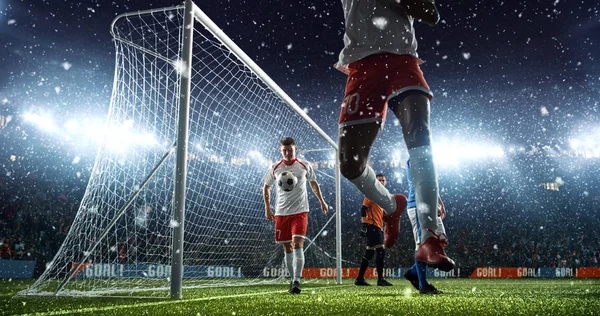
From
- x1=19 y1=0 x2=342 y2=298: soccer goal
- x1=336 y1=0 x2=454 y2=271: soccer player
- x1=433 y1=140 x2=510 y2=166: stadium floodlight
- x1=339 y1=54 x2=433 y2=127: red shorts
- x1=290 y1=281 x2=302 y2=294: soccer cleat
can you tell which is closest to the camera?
x1=336 y1=0 x2=454 y2=271: soccer player

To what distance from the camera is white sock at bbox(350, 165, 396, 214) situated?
305 centimetres

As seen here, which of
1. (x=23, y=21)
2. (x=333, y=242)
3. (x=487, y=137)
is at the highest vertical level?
(x=23, y=21)

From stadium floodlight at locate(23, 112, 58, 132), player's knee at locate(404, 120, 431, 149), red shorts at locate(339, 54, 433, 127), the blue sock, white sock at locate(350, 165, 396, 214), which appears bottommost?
the blue sock

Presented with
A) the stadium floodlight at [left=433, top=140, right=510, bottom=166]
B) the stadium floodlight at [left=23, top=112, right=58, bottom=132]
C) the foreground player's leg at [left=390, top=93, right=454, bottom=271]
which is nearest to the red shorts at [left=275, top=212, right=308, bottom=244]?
the foreground player's leg at [left=390, top=93, right=454, bottom=271]

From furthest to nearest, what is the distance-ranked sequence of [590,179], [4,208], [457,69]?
[590,179] < [457,69] < [4,208]

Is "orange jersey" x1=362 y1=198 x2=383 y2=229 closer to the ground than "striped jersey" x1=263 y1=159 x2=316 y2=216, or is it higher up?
closer to the ground

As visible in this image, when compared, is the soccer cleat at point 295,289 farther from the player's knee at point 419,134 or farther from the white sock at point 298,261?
the player's knee at point 419,134

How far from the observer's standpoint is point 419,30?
820 inches

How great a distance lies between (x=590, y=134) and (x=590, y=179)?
3.64 metres

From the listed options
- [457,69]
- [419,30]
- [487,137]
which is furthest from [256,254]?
[487,137]

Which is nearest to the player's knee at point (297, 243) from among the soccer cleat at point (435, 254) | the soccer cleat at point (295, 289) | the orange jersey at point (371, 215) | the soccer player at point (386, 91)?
the soccer cleat at point (295, 289)

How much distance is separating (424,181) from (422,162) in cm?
10

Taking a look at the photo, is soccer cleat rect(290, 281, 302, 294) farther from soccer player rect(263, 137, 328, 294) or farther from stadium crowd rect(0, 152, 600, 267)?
stadium crowd rect(0, 152, 600, 267)

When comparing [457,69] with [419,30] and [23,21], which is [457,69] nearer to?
[419,30]
